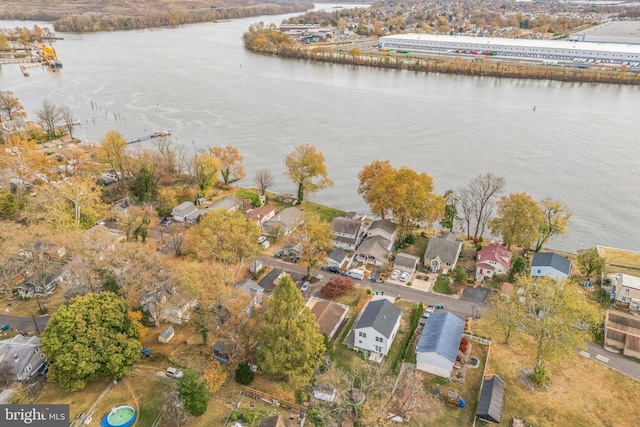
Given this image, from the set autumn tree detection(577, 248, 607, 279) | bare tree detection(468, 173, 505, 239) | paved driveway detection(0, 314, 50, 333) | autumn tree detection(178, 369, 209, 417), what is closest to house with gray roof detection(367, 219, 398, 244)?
bare tree detection(468, 173, 505, 239)

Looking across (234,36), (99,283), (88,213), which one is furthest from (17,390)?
(234,36)

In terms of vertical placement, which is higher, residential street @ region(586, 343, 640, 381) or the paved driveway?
the paved driveway

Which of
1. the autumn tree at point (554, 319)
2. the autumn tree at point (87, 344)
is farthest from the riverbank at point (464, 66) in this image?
the autumn tree at point (87, 344)

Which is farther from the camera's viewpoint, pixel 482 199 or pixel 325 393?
pixel 482 199

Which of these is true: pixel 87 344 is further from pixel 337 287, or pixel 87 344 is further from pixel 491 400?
pixel 491 400

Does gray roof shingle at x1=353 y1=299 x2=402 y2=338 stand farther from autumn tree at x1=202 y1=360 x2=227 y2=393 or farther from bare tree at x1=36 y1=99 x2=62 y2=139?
bare tree at x1=36 y1=99 x2=62 y2=139

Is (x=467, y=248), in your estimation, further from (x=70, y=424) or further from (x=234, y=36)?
(x=234, y=36)

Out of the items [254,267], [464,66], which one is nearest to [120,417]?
[254,267]
